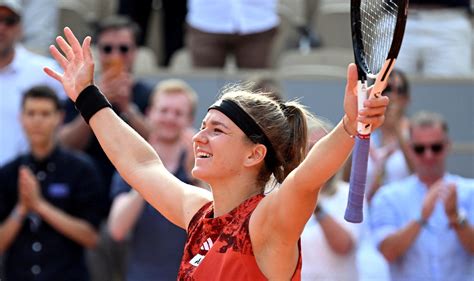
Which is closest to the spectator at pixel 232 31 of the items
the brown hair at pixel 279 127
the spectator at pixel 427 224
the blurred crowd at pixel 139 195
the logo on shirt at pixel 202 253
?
the blurred crowd at pixel 139 195

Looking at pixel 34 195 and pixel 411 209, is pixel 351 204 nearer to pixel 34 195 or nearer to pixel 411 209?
pixel 411 209

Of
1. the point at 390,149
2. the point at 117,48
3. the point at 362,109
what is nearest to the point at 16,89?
the point at 117,48

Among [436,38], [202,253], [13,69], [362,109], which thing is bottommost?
[436,38]

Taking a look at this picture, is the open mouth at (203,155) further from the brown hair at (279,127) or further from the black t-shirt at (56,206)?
the black t-shirt at (56,206)

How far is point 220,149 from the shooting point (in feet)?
11.4

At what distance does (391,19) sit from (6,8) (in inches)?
184

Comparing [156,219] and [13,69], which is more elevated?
[13,69]

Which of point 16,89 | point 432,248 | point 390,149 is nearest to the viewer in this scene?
point 432,248

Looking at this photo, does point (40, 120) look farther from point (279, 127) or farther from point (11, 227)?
point (279, 127)

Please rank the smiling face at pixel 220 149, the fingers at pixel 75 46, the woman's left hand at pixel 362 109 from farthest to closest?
1. the fingers at pixel 75 46
2. the smiling face at pixel 220 149
3. the woman's left hand at pixel 362 109

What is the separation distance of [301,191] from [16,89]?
15.1 ft

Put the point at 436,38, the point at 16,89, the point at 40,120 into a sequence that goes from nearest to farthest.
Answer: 1. the point at 40,120
2. the point at 16,89
3. the point at 436,38

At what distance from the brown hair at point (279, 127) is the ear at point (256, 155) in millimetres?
39

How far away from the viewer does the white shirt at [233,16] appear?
796cm
